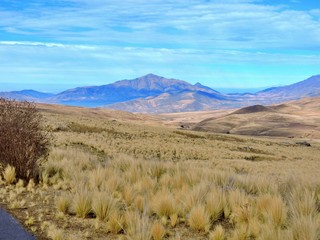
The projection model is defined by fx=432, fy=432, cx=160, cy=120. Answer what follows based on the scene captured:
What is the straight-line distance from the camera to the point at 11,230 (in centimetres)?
725

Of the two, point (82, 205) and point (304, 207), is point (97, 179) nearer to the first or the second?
point (82, 205)

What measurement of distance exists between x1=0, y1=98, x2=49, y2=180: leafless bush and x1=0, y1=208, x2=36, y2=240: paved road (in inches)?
157

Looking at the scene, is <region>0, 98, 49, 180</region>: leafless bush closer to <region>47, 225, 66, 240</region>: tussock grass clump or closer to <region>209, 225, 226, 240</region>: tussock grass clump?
<region>47, 225, 66, 240</region>: tussock grass clump

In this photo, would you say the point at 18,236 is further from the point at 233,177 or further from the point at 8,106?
the point at 233,177

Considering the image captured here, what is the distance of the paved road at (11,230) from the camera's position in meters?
6.91

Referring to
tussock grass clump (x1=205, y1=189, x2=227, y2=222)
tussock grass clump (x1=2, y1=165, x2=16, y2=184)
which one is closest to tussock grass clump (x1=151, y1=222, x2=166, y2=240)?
tussock grass clump (x1=205, y1=189, x2=227, y2=222)

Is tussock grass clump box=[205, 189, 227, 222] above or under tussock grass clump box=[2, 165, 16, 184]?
under

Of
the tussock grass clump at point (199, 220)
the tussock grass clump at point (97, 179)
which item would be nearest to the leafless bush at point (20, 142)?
the tussock grass clump at point (97, 179)

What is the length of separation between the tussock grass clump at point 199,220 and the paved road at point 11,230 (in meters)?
2.81

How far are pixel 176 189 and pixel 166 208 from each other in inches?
83.8

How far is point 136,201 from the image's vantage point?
930 centimetres

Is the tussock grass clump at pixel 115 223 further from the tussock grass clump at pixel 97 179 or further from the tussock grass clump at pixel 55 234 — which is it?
the tussock grass clump at pixel 97 179

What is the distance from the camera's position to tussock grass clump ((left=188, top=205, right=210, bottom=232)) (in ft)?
25.8

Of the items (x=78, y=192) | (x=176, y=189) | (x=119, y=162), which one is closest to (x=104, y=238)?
(x=78, y=192)
